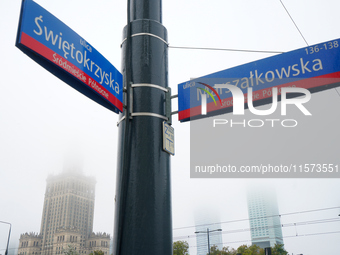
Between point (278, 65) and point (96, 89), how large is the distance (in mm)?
2113

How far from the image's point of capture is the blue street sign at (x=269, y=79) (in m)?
3.62

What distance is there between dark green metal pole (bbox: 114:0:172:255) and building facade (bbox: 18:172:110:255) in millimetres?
118107

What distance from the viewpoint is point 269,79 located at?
371 cm

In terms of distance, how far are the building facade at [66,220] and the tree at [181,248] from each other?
6376cm

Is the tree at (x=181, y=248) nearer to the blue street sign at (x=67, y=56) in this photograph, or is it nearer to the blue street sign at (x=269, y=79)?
the blue street sign at (x=269, y=79)

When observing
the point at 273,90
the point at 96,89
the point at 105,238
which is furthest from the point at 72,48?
the point at 105,238

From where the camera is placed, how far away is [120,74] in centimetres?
348

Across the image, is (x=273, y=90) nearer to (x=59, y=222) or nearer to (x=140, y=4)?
(x=140, y=4)

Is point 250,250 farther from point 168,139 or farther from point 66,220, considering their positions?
point 66,220

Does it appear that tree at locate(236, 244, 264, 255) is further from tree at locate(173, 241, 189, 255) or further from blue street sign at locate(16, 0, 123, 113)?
blue street sign at locate(16, 0, 123, 113)

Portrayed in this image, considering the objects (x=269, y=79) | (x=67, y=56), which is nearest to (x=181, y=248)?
(x=269, y=79)

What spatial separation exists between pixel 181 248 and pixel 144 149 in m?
56.7

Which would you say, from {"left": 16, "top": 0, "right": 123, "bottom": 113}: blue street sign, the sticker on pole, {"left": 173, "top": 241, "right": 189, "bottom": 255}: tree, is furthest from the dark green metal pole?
{"left": 173, "top": 241, "right": 189, "bottom": 255}: tree

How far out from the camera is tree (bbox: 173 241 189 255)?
5550cm
